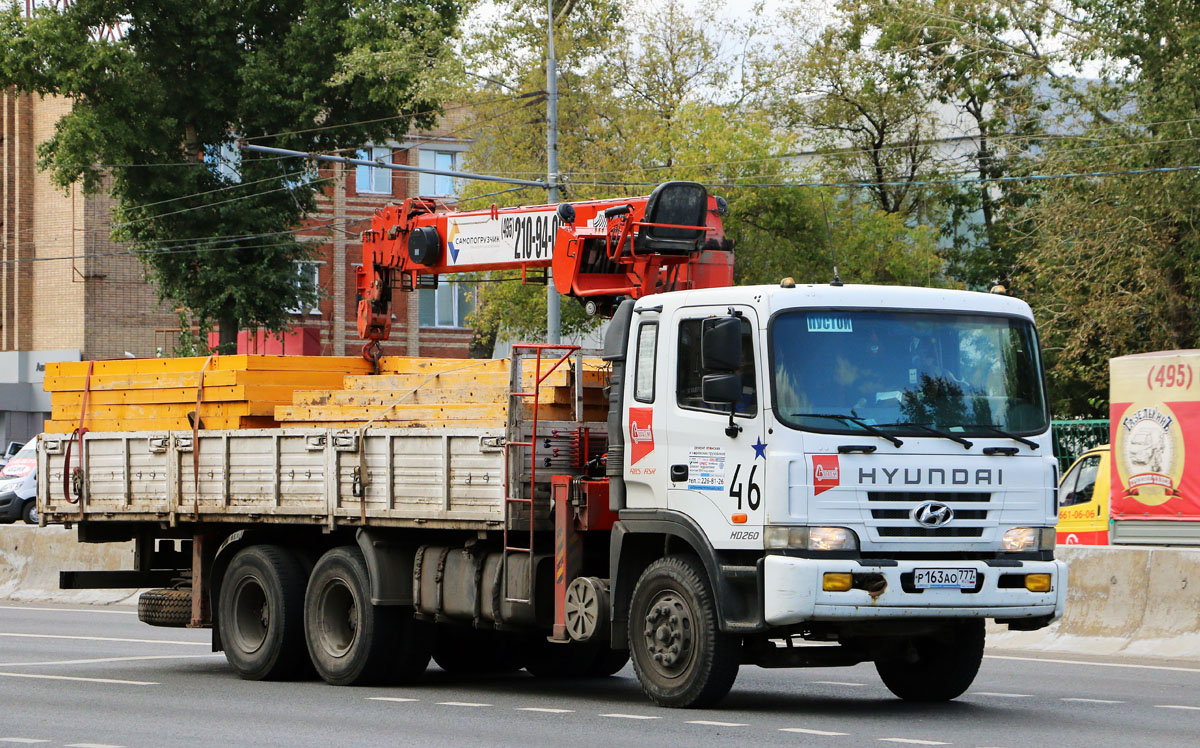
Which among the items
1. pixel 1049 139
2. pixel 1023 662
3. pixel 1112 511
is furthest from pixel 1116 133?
pixel 1023 662

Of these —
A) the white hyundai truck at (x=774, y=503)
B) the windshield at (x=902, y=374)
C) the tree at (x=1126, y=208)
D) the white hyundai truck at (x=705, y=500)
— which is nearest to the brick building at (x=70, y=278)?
the tree at (x=1126, y=208)

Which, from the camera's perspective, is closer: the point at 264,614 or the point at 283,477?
the point at 283,477

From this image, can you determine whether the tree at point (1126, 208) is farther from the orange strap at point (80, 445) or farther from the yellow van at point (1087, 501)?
the orange strap at point (80, 445)

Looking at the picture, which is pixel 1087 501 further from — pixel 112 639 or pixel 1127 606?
pixel 112 639

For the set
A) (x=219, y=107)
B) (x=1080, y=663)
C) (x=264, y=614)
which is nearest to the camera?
(x=264, y=614)

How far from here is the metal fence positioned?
24594 millimetres

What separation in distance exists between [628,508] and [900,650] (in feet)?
6.53

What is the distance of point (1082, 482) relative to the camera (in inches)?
855

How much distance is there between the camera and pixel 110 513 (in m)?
15.0

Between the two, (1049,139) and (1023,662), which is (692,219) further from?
(1049,139)

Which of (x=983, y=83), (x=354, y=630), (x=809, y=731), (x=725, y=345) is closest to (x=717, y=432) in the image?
(x=725, y=345)

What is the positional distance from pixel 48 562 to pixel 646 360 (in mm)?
15804

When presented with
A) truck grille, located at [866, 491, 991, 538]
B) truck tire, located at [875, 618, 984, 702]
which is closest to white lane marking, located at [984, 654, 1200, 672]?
truck tire, located at [875, 618, 984, 702]

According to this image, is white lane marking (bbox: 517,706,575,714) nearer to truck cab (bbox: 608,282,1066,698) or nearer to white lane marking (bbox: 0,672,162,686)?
truck cab (bbox: 608,282,1066,698)
